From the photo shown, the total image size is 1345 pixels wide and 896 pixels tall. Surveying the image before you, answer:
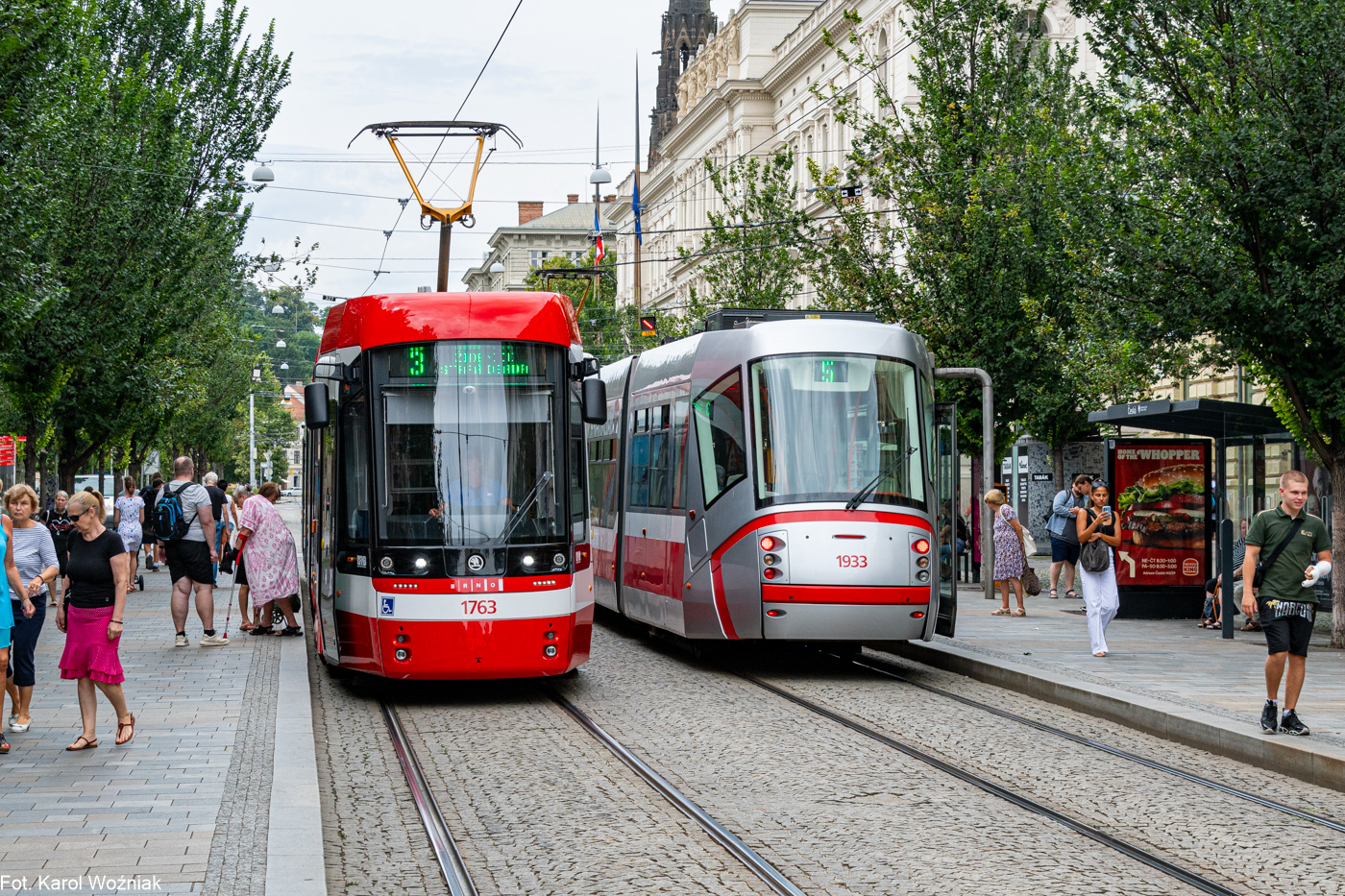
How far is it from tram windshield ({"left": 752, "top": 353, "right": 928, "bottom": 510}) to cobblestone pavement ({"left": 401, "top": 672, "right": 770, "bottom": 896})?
10.9ft

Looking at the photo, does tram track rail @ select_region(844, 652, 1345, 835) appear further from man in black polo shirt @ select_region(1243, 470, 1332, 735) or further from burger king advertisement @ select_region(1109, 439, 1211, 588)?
burger king advertisement @ select_region(1109, 439, 1211, 588)

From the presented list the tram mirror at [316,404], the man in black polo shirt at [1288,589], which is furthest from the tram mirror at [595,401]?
the man in black polo shirt at [1288,589]

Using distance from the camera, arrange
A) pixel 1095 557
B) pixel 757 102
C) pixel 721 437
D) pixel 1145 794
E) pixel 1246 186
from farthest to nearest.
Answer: pixel 757 102, pixel 1246 186, pixel 1095 557, pixel 721 437, pixel 1145 794

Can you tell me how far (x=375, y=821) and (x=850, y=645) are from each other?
9.41 meters

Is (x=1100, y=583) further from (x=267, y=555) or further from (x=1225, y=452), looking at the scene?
(x=267, y=555)

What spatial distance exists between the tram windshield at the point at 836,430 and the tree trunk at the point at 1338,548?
5.14m

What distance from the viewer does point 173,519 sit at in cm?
1619

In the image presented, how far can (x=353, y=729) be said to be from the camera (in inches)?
440

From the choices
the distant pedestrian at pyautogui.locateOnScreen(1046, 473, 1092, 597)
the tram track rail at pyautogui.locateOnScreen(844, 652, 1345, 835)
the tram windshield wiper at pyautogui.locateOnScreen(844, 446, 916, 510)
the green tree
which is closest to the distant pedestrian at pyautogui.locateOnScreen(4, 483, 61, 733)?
the tram windshield wiper at pyautogui.locateOnScreen(844, 446, 916, 510)

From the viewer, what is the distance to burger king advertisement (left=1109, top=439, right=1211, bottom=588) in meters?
19.1

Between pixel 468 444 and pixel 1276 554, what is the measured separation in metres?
5.75

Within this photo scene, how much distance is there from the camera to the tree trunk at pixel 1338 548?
16.1 m

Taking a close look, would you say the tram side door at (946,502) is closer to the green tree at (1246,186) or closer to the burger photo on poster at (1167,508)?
the green tree at (1246,186)

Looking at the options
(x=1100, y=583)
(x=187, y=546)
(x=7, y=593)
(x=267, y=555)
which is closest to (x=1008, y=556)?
(x=1100, y=583)
